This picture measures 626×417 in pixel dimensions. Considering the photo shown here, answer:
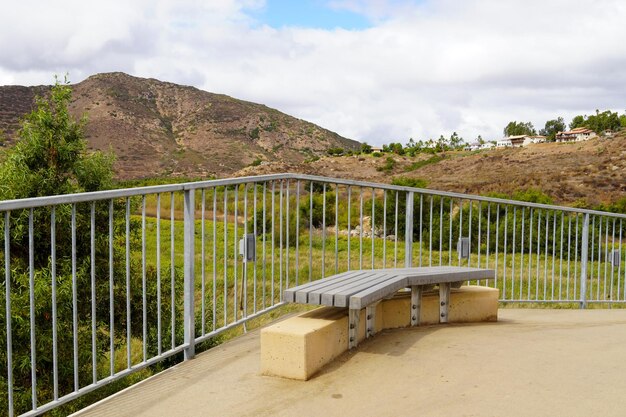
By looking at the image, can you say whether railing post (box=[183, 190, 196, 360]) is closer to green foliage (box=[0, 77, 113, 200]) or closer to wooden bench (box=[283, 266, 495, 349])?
wooden bench (box=[283, 266, 495, 349])

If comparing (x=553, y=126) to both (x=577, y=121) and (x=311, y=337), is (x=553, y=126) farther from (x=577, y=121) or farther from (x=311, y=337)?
(x=311, y=337)

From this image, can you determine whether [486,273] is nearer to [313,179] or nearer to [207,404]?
[313,179]

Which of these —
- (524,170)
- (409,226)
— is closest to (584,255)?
(409,226)

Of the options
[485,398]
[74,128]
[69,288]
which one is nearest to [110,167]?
[74,128]

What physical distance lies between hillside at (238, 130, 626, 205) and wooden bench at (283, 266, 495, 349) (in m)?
40.6

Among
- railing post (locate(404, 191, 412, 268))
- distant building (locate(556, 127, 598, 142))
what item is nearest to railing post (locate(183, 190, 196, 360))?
railing post (locate(404, 191, 412, 268))

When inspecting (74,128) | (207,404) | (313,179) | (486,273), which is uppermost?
(74,128)

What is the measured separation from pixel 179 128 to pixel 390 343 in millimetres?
115246

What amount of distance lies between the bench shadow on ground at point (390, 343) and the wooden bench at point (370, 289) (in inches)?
3.6

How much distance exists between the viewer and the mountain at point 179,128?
9456 centimetres

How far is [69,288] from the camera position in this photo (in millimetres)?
7062

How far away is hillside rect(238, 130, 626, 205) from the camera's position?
162ft

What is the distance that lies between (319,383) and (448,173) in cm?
6539

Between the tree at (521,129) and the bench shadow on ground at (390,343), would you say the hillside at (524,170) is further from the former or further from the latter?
the tree at (521,129)
